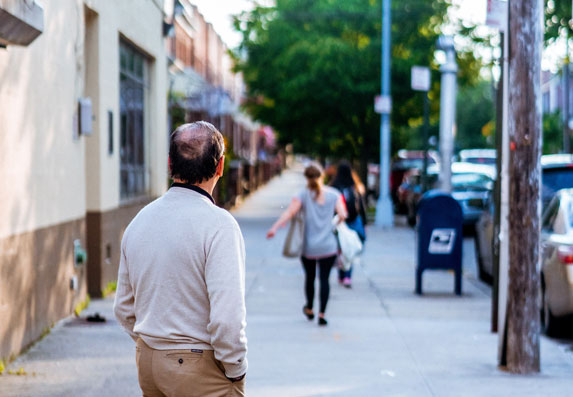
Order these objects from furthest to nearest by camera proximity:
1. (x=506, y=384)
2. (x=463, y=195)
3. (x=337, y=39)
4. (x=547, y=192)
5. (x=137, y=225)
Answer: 1. (x=337, y=39)
2. (x=463, y=195)
3. (x=547, y=192)
4. (x=506, y=384)
5. (x=137, y=225)

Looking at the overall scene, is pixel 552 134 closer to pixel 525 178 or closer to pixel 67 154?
pixel 67 154

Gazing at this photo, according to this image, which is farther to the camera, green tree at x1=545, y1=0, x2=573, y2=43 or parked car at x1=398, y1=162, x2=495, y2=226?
parked car at x1=398, y1=162, x2=495, y2=226

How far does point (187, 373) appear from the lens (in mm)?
3432

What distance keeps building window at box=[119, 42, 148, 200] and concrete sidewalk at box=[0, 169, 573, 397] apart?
2.37 metres

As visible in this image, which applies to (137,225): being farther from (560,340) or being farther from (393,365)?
(560,340)

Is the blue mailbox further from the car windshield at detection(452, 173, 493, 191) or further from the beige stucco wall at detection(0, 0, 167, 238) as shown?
the car windshield at detection(452, 173, 493, 191)

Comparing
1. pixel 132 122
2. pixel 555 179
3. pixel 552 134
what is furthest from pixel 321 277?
pixel 552 134

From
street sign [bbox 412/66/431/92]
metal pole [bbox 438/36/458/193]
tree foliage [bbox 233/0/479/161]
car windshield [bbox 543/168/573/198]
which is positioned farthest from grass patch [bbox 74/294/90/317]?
tree foliage [bbox 233/0/479/161]

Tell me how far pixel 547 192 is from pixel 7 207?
7421 millimetres

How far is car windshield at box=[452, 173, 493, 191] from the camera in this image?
22062mm

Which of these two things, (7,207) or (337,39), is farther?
(337,39)

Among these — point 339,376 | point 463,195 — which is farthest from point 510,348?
point 463,195

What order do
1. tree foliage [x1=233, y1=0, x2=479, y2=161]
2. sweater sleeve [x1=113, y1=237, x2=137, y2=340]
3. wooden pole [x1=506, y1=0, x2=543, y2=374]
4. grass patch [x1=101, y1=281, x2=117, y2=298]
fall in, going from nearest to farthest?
sweater sleeve [x1=113, y1=237, x2=137, y2=340] → wooden pole [x1=506, y1=0, x2=543, y2=374] → grass patch [x1=101, y1=281, x2=117, y2=298] → tree foliage [x1=233, y1=0, x2=479, y2=161]

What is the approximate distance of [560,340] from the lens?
915cm
